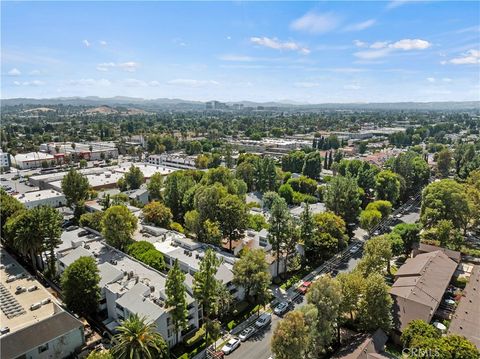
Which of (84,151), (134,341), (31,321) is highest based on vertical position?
(134,341)

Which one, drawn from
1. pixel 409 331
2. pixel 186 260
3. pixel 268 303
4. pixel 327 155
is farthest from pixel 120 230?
pixel 327 155

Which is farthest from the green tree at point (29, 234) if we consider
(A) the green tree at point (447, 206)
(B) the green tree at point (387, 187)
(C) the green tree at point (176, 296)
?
(B) the green tree at point (387, 187)

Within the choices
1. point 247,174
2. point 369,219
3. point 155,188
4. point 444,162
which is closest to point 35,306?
point 155,188

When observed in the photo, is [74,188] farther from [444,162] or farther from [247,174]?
[444,162]

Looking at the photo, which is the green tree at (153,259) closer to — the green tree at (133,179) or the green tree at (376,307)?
the green tree at (376,307)

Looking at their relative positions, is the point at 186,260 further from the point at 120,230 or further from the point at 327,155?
the point at 327,155
